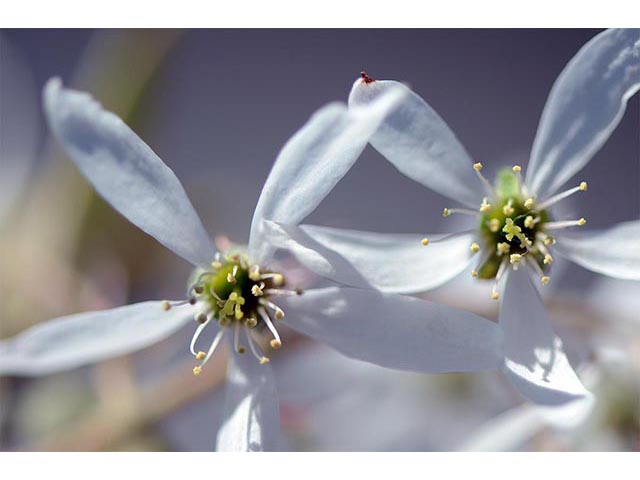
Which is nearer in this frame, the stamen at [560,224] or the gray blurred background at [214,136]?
the stamen at [560,224]

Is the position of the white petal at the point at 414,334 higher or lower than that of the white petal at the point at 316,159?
lower

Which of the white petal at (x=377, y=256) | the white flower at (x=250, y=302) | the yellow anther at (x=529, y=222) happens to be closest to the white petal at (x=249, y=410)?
the white flower at (x=250, y=302)

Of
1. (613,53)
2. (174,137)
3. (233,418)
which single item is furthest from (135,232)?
(613,53)

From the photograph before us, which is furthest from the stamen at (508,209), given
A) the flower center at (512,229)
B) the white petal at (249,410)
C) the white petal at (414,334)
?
the white petal at (249,410)

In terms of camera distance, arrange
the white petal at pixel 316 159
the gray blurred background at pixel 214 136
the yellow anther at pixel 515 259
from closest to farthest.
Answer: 1. the white petal at pixel 316 159
2. the yellow anther at pixel 515 259
3. the gray blurred background at pixel 214 136

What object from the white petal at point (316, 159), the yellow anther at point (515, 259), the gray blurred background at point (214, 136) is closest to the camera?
the white petal at point (316, 159)

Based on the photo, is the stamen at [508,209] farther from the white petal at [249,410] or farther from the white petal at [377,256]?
the white petal at [249,410]

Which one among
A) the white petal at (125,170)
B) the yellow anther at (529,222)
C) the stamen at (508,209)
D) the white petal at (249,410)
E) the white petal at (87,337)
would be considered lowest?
the white petal at (249,410)

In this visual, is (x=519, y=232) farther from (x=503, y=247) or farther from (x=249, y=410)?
(x=249, y=410)
